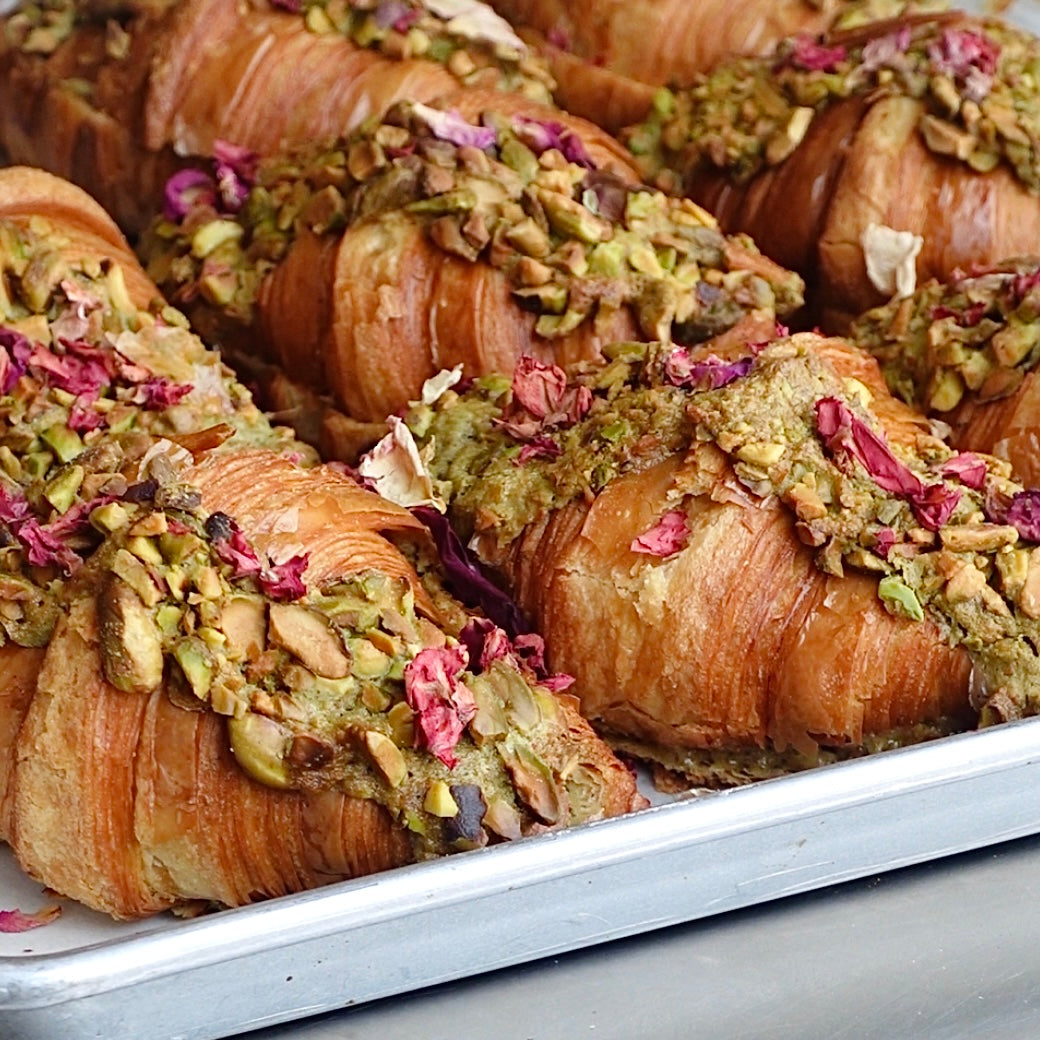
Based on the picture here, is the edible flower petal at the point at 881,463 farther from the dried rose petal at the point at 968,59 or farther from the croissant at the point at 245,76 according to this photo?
the croissant at the point at 245,76

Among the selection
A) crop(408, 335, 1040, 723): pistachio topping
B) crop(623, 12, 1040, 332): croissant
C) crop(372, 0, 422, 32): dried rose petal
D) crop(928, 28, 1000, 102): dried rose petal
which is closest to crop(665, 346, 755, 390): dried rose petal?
crop(408, 335, 1040, 723): pistachio topping

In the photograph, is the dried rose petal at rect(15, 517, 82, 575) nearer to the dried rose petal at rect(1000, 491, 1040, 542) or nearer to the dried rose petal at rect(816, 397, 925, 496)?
the dried rose petal at rect(816, 397, 925, 496)

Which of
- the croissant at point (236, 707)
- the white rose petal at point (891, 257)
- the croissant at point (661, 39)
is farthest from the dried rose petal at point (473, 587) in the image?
the croissant at point (661, 39)

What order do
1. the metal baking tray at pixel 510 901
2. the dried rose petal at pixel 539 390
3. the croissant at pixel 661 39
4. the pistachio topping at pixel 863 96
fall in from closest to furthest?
the metal baking tray at pixel 510 901 → the dried rose petal at pixel 539 390 → the pistachio topping at pixel 863 96 → the croissant at pixel 661 39

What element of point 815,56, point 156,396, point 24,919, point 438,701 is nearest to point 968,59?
point 815,56

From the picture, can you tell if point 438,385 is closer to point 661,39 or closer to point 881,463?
point 881,463

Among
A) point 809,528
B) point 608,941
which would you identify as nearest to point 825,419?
point 809,528
